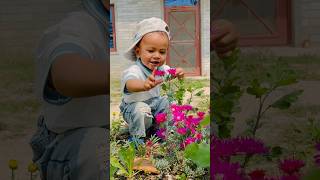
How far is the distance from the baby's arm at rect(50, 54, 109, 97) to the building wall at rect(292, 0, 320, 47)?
45 cm

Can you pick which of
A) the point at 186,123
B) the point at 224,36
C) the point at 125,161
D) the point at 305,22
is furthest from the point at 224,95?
the point at 125,161

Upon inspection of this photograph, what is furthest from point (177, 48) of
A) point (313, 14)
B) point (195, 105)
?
point (313, 14)

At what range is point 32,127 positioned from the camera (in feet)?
Answer: 5.96

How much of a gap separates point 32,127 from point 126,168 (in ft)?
1.45

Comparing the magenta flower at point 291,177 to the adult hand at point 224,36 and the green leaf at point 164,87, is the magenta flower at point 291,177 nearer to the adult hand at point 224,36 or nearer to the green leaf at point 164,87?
the adult hand at point 224,36

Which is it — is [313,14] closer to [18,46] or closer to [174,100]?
[174,100]

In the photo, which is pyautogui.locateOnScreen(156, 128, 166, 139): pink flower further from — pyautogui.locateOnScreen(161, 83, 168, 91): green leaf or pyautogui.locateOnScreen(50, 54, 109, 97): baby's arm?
pyautogui.locateOnScreen(50, 54, 109, 97): baby's arm

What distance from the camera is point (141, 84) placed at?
80.5 inches

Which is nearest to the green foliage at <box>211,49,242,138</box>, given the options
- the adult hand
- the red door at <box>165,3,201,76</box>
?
the adult hand

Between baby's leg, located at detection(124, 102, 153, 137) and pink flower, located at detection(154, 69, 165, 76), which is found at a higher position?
pink flower, located at detection(154, 69, 165, 76)

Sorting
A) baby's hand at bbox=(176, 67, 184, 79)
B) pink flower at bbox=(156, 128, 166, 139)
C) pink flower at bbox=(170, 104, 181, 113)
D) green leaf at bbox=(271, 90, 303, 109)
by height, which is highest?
baby's hand at bbox=(176, 67, 184, 79)

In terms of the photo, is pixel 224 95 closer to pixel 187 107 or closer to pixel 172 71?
pixel 172 71

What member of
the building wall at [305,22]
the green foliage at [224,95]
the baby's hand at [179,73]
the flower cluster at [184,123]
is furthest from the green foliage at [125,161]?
the building wall at [305,22]

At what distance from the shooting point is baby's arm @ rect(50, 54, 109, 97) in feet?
5.72
